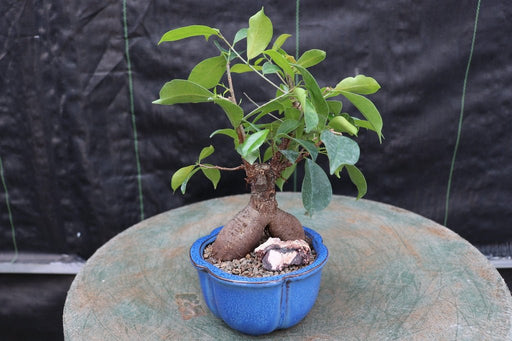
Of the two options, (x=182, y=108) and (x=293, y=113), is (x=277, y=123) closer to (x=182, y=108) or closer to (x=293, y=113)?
(x=293, y=113)

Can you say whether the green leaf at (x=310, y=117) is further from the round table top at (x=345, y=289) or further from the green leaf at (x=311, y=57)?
the round table top at (x=345, y=289)

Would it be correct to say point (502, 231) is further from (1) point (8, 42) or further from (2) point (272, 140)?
(1) point (8, 42)

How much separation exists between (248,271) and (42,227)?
1.25 m

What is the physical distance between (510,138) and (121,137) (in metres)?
1.42

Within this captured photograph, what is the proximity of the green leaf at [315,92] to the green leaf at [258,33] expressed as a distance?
3.9 inches

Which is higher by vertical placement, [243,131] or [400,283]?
[243,131]

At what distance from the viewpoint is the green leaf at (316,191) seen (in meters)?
0.69

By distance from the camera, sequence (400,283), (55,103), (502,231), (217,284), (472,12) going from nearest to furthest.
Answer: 1. (217,284)
2. (400,283)
3. (472,12)
4. (55,103)
5. (502,231)

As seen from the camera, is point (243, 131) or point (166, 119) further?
point (166, 119)

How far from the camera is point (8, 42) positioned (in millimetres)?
1455

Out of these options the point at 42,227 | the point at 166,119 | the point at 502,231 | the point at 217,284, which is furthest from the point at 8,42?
the point at 502,231

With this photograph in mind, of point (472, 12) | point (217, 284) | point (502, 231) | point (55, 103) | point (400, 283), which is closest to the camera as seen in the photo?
point (217, 284)

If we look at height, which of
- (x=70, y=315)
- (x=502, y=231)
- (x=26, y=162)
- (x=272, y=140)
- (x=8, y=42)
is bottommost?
(x=502, y=231)

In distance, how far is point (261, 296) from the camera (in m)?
0.71
